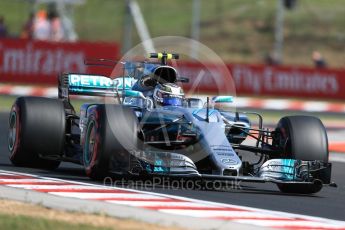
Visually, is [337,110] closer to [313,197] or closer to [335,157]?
[335,157]

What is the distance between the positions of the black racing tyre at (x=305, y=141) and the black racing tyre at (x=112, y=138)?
6.68 ft

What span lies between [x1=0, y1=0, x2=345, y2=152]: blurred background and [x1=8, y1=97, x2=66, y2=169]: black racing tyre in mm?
8004

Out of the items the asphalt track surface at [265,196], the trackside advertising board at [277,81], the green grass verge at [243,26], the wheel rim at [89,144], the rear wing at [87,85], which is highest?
the green grass verge at [243,26]

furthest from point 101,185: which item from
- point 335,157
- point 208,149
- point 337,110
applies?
point 337,110

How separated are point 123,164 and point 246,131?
2.07 meters

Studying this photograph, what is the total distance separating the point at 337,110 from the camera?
31.0 m

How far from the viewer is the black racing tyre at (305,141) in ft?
41.0

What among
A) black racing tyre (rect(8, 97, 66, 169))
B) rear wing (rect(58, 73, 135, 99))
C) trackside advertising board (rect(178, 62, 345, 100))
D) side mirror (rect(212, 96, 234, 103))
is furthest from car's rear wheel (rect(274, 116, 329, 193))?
trackside advertising board (rect(178, 62, 345, 100))

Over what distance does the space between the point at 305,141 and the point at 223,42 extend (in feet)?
124

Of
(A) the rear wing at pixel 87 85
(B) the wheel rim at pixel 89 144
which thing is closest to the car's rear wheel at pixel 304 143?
(B) the wheel rim at pixel 89 144

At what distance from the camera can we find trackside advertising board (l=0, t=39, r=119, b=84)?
107 feet

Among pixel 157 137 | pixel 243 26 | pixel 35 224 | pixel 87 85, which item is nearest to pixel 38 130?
pixel 87 85

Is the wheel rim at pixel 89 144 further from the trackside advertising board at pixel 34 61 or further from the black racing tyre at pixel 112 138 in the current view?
the trackside advertising board at pixel 34 61

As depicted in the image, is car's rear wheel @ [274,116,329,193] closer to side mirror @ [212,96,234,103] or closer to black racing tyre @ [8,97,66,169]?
side mirror @ [212,96,234,103]
